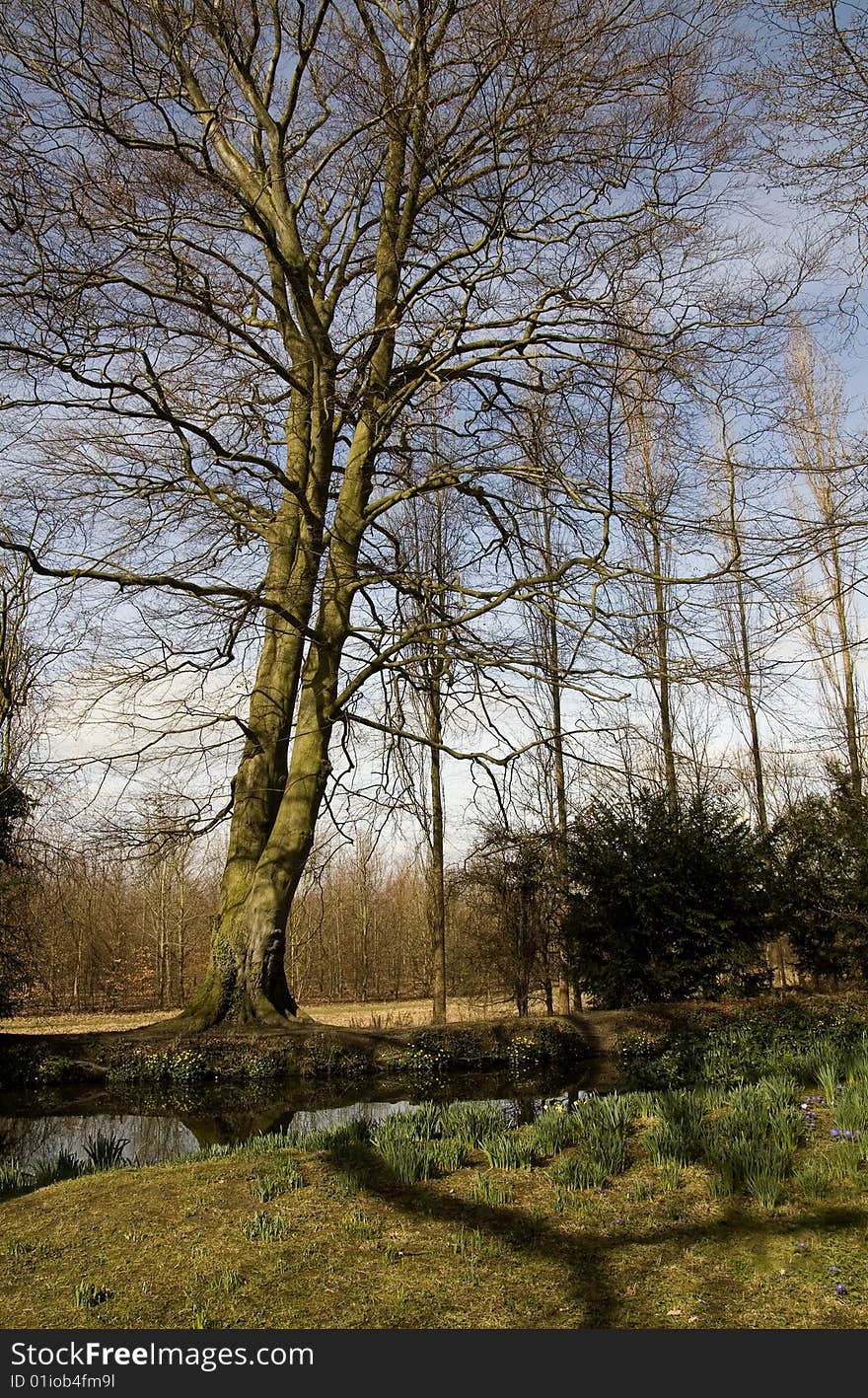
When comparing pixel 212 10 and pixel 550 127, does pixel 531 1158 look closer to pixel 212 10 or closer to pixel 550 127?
pixel 550 127

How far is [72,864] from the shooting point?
37.8ft

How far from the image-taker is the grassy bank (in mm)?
3193

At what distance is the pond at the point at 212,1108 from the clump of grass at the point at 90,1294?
294cm

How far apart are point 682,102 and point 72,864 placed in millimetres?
9863

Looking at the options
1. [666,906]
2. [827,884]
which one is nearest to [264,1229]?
[666,906]

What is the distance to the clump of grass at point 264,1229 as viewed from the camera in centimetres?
379

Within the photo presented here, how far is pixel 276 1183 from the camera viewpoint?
4.32 metres

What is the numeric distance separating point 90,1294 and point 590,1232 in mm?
1827

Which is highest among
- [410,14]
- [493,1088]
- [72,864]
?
[410,14]

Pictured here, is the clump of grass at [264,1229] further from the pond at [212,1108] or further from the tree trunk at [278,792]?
the tree trunk at [278,792]

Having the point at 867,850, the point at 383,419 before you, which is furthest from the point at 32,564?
the point at 867,850

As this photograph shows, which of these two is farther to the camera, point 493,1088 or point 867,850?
point 867,850

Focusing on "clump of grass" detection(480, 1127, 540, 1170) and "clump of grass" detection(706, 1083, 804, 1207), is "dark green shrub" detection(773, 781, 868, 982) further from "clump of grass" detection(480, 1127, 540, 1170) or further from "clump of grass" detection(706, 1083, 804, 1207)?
"clump of grass" detection(480, 1127, 540, 1170)

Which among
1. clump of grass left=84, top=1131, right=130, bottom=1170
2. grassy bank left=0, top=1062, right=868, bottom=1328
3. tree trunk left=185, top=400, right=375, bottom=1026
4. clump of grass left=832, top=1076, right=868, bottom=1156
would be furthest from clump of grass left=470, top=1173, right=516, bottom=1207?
tree trunk left=185, top=400, right=375, bottom=1026
